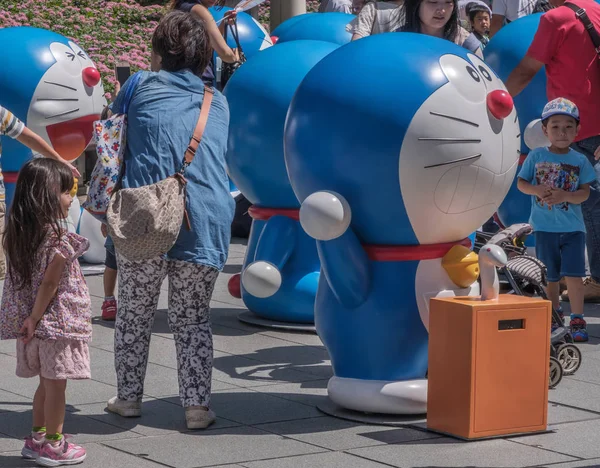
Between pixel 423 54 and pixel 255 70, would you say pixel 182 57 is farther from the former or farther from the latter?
pixel 255 70

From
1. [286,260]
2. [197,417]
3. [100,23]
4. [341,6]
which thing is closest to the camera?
[197,417]

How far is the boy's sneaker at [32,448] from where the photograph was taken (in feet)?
16.1

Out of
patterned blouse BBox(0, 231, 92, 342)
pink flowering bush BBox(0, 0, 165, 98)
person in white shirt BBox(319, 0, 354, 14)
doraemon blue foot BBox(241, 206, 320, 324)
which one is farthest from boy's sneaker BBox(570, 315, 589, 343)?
pink flowering bush BBox(0, 0, 165, 98)

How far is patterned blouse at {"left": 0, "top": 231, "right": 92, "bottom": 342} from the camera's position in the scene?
4.89 m

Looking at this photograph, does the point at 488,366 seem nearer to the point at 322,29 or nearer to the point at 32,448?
the point at 32,448

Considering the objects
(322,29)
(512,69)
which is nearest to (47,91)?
(322,29)

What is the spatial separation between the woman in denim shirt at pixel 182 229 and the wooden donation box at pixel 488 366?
40.9 inches

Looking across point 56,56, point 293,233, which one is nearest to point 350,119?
point 293,233

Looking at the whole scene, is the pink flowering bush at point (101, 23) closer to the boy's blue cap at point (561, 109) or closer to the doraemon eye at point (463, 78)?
the boy's blue cap at point (561, 109)

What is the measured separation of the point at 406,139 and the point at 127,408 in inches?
70.2

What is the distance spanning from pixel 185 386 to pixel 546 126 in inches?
115

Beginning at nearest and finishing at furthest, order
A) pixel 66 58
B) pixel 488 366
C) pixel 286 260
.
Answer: pixel 488 366 < pixel 286 260 < pixel 66 58

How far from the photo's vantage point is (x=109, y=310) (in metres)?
7.81

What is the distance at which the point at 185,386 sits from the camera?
5461 mm
